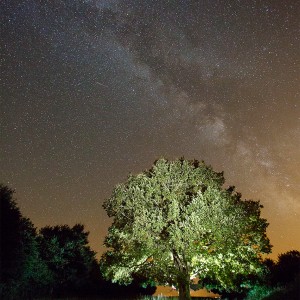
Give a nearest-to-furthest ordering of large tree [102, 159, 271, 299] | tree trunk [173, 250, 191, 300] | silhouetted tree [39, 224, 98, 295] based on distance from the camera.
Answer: large tree [102, 159, 271, 299], tree trunk [173, 250, 191, 300], silhouetted tree [39, 224, 98, 295]

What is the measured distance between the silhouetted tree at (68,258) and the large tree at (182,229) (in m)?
25.6

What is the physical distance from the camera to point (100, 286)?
5950cm

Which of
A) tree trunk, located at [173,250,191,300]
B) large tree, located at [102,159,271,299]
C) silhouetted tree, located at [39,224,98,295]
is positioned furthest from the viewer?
silhouetted tree, located at [39,224,98,295]

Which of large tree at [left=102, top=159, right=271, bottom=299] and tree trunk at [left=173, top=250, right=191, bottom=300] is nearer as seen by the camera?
large tree at [left=102, top=159, right=271, bottom=299]

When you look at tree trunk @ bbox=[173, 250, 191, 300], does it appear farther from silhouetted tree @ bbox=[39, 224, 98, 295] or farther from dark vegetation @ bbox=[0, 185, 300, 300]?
silhouetted tree @ bbox=[39, 224, 98, 295]

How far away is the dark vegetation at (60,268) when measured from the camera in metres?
31.7

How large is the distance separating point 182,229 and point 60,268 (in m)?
35.3

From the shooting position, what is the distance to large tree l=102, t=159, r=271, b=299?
97.2ft

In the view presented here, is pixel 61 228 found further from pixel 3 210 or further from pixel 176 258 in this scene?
pixel 176 258

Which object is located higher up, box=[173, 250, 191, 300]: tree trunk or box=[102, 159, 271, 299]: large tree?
box=[102, 159, 271, 299]: large tree

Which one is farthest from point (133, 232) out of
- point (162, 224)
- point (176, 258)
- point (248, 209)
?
point (248, 209)

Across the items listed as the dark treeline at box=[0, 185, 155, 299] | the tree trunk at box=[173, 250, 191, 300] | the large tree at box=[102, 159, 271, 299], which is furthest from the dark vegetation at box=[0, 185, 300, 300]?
the tree trunk at box=[173, 250, 191, 300]

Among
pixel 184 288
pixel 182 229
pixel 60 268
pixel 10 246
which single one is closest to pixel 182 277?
pixel 184 288

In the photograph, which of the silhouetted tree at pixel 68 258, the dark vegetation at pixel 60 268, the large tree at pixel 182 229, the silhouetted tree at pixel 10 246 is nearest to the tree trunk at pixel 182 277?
the large tree at pixel 182 229
